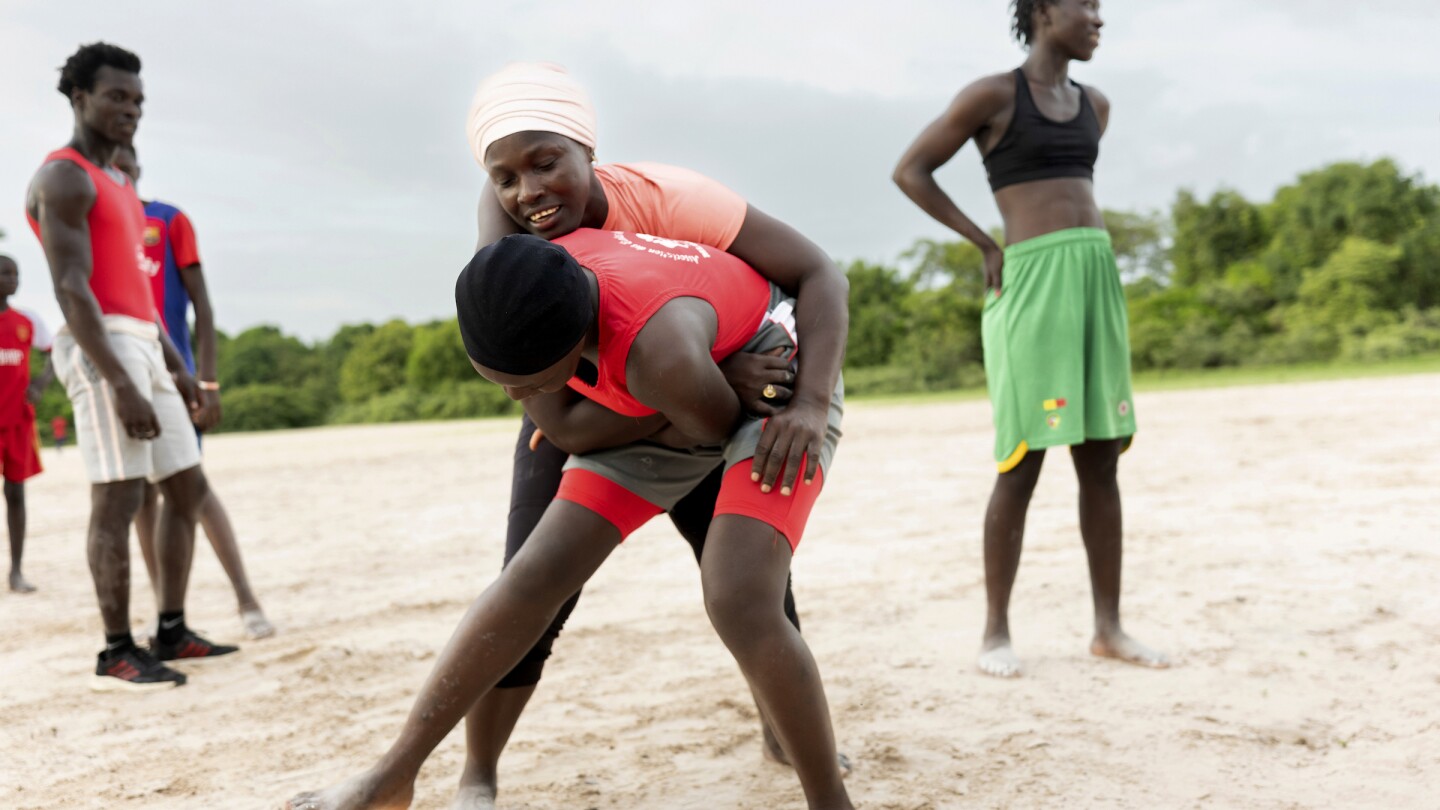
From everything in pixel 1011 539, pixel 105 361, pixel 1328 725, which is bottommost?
pixel 1328 725

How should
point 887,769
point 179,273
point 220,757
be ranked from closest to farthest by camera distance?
point 887,769 → point 220,757 → point 179,273

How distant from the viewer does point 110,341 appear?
3.98 metres

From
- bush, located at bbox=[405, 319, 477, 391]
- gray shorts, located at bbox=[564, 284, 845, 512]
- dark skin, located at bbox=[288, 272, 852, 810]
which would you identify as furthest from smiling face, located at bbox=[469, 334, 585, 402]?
bush, located at bbox=[405, 319, 477, 391]

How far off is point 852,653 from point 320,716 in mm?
1843

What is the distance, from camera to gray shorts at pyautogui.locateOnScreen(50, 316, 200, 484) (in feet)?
13.0

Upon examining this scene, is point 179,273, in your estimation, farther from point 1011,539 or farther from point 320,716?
point 1011,539

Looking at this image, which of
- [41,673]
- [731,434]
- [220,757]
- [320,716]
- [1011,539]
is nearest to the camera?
[731,434]

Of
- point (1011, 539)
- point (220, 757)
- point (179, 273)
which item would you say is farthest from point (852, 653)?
point (179, 273)

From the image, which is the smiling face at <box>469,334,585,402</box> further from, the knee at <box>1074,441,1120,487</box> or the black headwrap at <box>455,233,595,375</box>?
the knee at <box>1074,441,1120,487</box>

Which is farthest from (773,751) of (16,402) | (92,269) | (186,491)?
(16,402)

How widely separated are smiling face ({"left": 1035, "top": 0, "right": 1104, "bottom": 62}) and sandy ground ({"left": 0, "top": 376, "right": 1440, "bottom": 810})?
2.12 m

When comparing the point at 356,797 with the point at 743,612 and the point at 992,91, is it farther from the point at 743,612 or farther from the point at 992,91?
the point at 992,91

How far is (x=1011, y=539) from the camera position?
3.66 meters

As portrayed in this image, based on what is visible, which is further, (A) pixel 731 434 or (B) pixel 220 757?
(B) pixel 220 757
